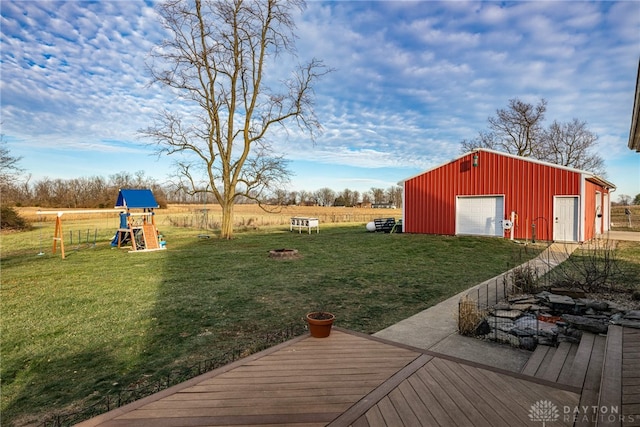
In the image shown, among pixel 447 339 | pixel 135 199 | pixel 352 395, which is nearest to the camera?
pixel 352 395

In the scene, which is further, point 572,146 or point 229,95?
point 572,146

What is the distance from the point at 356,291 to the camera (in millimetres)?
6590

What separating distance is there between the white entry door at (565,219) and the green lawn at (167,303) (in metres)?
3.97

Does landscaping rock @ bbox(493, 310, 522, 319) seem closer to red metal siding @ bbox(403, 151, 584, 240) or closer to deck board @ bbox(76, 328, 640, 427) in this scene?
deck board @ bbox(76, 328, 640, 427)

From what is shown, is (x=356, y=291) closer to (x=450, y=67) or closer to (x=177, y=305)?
(x=177, y=305)

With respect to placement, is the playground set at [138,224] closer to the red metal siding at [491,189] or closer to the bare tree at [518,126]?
the red metal siding at [491,189]

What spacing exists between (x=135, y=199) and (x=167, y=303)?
10.6 meters

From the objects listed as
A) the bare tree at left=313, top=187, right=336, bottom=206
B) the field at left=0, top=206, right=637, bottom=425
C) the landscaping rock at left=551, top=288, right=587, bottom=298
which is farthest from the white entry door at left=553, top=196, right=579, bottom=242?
the bare tree at left=313, top=187, right=336, bottom=206

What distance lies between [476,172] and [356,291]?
11.7 metres

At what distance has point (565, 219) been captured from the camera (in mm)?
13367

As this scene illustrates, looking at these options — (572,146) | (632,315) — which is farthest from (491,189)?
(572,146)

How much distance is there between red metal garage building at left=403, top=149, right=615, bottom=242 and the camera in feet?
43.9

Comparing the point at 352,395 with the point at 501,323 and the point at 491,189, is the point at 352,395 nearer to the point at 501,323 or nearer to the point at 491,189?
the point at 501,323

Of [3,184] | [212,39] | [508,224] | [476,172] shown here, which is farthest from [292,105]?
[3,184]
